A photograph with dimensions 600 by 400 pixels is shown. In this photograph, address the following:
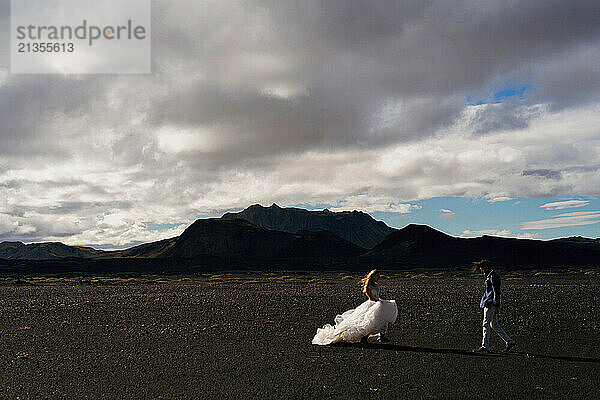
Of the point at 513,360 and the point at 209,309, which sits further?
the point at 209,309

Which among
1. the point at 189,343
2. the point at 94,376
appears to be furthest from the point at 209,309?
the point at 94,376

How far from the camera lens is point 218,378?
9.70 m

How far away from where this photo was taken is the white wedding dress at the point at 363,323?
12883 mm

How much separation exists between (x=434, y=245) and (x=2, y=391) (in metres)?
192

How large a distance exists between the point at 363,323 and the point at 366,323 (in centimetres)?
9

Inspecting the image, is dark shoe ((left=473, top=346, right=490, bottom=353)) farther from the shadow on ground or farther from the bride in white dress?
the bride in white dress

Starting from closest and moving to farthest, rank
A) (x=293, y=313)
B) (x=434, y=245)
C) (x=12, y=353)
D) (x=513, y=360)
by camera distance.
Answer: (x=513, y=360)
(x=12, y=353)
(x=293, y=313)
(x=434, y=245)

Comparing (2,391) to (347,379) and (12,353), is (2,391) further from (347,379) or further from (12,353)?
(347,379)

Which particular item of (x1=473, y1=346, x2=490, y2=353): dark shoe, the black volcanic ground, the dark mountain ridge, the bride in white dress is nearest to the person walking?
(x1=473, y1=346, x2=490, y2=353): dark shoe

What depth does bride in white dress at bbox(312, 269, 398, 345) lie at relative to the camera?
42.3ft

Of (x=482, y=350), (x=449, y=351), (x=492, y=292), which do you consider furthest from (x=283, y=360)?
(x=492, y=292)

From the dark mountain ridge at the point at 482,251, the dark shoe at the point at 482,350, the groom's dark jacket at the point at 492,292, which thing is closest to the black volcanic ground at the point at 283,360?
the dark shoe at the point at 482,350

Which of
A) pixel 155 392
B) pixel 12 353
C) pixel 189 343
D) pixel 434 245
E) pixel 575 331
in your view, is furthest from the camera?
pixel 434 245

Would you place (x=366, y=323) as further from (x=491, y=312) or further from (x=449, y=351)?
(x=491, y=312)
